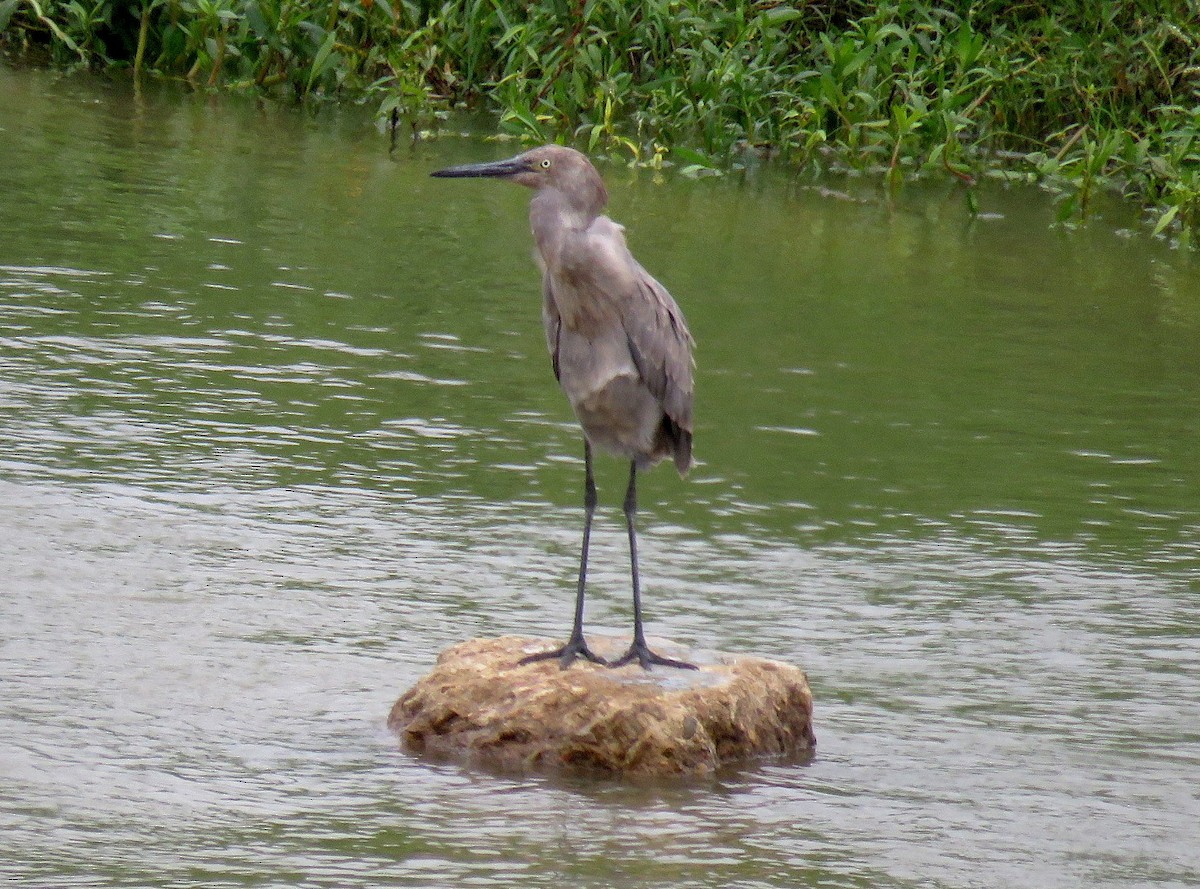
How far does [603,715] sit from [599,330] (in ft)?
3.21

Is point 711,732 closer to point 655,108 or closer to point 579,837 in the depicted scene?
point 579,837

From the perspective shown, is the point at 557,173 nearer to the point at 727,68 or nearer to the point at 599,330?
the point at 599,330

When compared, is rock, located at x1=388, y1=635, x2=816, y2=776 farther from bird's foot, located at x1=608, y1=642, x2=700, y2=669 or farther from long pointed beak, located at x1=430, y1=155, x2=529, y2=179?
long pointed beak, located at x1=430, y1=155, x2=529, y2=179

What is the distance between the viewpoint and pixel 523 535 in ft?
21.9

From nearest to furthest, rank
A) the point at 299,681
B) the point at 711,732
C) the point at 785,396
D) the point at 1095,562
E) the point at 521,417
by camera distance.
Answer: the point at 711,732 → the point at 299,681 → the point at 1095,562 → the point at 521,417 → the point at 785,396

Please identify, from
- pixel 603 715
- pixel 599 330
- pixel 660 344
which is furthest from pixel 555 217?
pixel 603 715

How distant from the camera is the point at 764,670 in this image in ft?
17.1

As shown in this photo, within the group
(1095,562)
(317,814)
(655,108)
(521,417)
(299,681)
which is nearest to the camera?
(317,814)

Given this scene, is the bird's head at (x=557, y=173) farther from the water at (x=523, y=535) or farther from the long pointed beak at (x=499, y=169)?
the water at (x=523, y=535)

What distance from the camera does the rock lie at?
4.98 m

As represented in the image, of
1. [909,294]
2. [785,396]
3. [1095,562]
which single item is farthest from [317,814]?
[909,294]

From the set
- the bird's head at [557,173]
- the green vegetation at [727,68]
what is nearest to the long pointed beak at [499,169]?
the bird's head at [557,173]

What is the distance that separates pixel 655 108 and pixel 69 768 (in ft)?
33.6

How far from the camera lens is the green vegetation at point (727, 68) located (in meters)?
13.9
